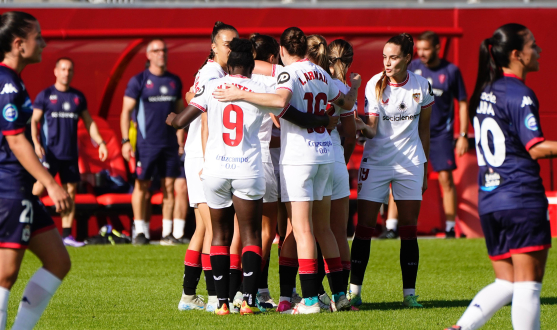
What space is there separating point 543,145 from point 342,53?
8.50ft

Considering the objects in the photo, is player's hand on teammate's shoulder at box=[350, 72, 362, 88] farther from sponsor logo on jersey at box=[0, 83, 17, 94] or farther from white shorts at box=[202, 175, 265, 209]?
sponsor logo on jersey at box=[0, 83, 17, 94]

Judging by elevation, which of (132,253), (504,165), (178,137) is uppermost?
(504,165)

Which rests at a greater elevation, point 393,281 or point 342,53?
point 342,53

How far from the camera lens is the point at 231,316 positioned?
589 cm

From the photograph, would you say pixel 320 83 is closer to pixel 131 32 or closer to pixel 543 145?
pixel 543 145

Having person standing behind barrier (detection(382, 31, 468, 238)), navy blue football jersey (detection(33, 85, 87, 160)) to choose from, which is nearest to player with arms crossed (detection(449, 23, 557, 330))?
person standing behind barrier (detection(382, 31, 468, 238))

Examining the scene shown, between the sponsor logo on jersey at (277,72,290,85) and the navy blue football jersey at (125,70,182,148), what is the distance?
5675 mm

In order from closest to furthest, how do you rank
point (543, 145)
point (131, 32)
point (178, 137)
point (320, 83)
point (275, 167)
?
point (543, 145) < point (320, 83) < point (275, 167) < point (178, 137) < point (131, 32)

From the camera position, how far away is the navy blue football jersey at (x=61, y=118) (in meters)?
11.2

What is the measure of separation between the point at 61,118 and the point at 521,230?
26.9ft

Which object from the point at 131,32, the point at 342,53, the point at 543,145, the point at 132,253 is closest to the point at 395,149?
the point at 342,53

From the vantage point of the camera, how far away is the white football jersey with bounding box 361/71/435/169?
6.54 metres

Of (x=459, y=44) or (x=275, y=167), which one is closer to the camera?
(x=275, y=167)

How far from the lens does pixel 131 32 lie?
12.2 m
